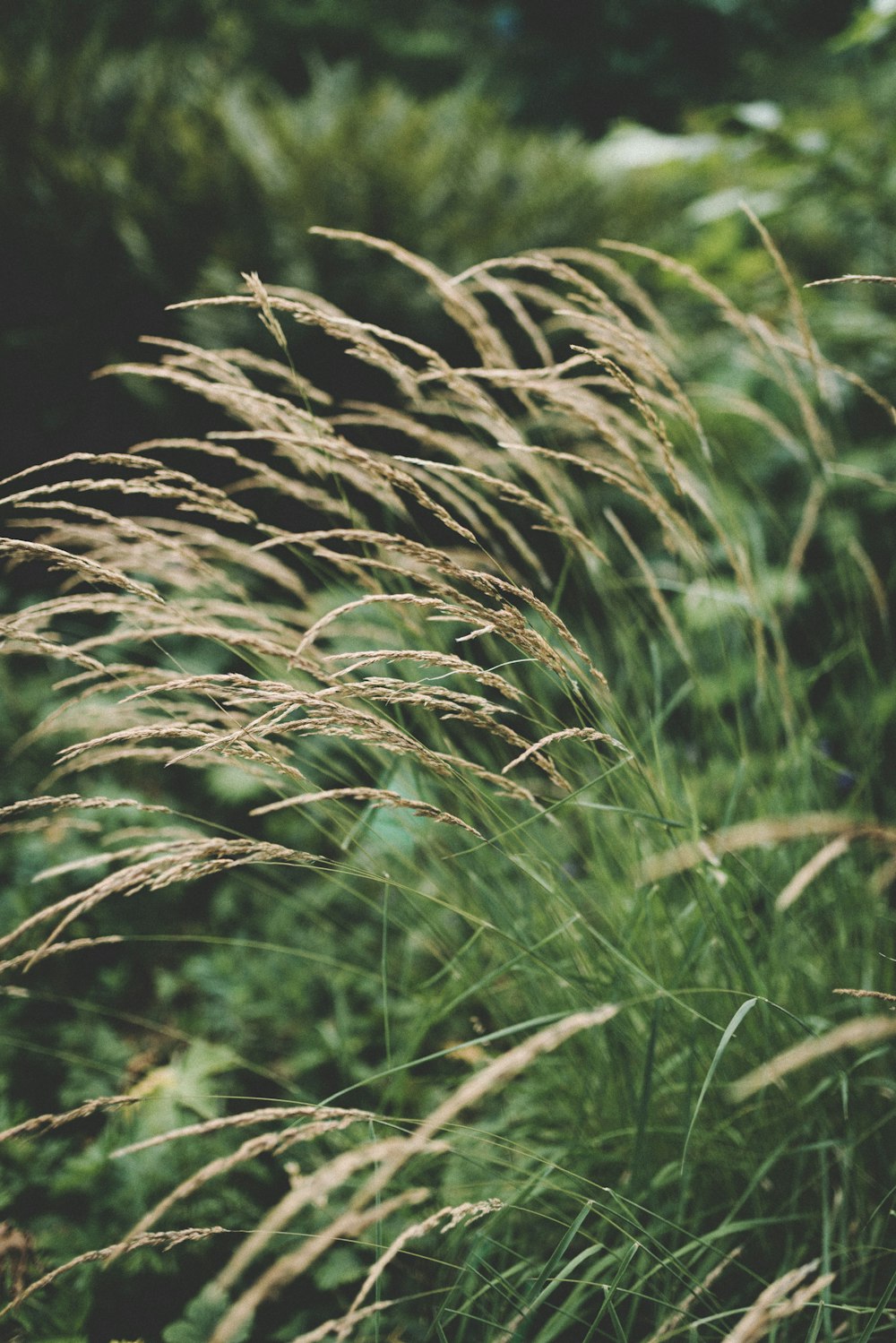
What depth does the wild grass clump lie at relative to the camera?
90 centimetres

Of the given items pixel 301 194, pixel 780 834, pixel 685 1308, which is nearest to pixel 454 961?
pixel 685 1308

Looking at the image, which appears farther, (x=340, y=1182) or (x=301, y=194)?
(x=301, y=194)

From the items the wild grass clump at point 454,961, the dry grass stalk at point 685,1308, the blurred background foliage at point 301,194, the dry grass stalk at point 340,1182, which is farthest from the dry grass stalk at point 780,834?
the blurred background foliage at point 301,194

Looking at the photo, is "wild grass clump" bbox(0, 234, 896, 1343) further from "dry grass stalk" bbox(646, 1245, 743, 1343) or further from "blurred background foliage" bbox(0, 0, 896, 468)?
"blurred background foliage" bbox(0, 0, 896, 468)

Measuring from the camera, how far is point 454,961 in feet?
3.68

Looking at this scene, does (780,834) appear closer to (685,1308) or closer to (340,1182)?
(340,1182)

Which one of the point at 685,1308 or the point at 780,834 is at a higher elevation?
the point at 780,834

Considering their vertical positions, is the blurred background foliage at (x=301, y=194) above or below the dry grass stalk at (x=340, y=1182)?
above

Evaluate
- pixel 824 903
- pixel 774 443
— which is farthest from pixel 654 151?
pixel 824 903

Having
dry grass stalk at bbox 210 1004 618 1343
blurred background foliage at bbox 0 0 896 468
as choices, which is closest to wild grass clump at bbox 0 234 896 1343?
dry grass stalk at bbox 210 1004 618 1343

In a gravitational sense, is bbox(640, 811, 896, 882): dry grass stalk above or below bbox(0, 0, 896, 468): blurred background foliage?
below

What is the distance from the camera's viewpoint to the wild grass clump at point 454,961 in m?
0.90

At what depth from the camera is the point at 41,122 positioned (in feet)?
8.61

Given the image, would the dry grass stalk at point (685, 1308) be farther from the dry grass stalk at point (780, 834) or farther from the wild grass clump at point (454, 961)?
the dry grass stalk at point (780, 834)
